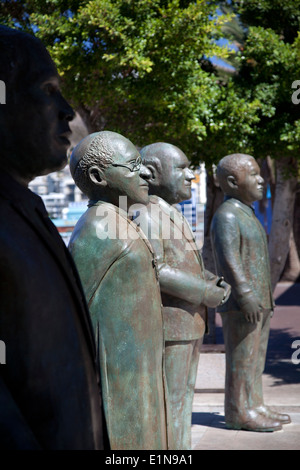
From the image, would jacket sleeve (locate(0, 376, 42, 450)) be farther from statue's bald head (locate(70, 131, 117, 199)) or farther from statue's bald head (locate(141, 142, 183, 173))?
statue's bald head (locate(141, 142, 183, 173))

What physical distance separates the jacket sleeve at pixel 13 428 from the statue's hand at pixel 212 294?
8.71ft

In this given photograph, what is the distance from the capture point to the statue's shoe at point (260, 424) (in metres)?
5.74

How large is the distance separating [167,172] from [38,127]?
2738 mm

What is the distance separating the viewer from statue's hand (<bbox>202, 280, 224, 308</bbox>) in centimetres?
407

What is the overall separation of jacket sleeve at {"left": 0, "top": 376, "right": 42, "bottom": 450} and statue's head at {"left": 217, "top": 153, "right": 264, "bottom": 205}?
4486mm

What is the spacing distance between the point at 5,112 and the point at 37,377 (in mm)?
613

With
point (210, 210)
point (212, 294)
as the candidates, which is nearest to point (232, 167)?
point (212, 294)

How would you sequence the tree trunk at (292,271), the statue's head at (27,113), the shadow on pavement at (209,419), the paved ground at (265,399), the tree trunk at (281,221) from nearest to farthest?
the statue's head at (27,113) → the paved ground at (265,399) → the shadow on pavement at (209,419) → the tree trunk at (281,221) → the tree trunk at (292,271)

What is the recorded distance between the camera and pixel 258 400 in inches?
232

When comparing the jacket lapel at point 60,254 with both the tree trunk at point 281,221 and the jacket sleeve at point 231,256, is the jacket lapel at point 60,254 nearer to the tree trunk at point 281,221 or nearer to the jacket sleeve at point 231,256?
the jacket sleeve at point 231,256

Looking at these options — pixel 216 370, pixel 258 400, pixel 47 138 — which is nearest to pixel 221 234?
pixel 258 400

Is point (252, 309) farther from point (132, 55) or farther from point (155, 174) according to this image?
point (132, 55)

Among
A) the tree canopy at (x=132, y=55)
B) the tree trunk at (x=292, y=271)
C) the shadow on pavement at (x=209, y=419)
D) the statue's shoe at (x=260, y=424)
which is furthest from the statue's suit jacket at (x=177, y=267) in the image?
the tree trunk at (x=292, y=271)

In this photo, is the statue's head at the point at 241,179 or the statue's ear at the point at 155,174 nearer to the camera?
the statue's ear at the point at 155,174
